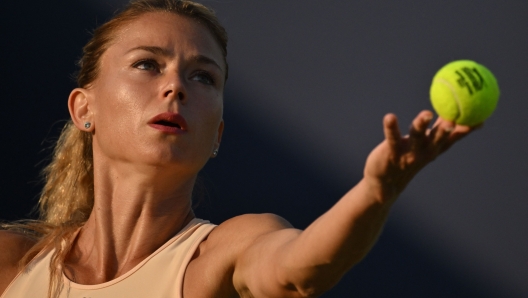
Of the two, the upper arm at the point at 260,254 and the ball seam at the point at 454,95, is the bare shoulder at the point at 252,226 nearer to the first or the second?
the upper arm at the point at 260,254

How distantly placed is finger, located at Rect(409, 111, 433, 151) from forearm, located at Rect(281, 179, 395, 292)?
0.29 ft

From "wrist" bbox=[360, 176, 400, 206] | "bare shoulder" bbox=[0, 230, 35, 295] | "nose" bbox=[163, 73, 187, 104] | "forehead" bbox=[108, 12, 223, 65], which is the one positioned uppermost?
"forehead" bbox=[108, 12, 223, 65]

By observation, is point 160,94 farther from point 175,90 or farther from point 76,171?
point 76,171

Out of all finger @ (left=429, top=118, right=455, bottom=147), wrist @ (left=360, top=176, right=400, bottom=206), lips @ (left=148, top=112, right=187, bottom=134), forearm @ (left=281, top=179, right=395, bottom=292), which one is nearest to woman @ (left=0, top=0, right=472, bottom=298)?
lips @ (left=148, top=112, right=187, bottom=134)

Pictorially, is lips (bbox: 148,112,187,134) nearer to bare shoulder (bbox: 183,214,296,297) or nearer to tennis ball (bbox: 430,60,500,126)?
bare shoulder (bbox: 183,214,296,297)

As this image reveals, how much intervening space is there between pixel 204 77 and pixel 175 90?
0.14m

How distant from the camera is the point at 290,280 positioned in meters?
1.25

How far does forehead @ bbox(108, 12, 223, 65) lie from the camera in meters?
1.79

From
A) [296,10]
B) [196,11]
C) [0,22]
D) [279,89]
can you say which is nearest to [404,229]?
[279,89]

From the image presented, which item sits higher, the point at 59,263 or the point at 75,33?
the point at 75,33

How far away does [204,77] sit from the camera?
5.95 ft

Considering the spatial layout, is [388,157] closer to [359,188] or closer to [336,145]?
[359,188]

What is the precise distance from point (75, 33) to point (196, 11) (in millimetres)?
1204

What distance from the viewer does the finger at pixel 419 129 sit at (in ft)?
3.23
